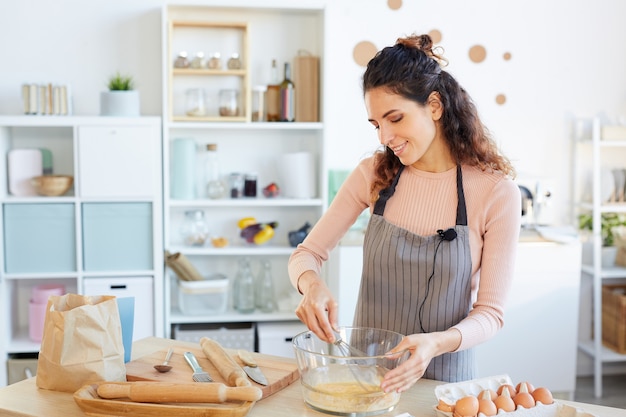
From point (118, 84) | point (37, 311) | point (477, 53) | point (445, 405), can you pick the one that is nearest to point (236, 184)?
point (118, 84)

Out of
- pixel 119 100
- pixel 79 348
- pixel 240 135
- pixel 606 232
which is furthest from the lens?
pixel 606 232

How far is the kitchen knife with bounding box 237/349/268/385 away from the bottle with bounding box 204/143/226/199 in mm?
2001

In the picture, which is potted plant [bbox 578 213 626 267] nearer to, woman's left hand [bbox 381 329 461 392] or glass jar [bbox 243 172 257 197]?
glass jar [bbox 243 172 257 197]

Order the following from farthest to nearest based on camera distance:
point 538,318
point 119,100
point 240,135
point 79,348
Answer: point 240,135 → point 538,318 → point 119,100 → point 79,348

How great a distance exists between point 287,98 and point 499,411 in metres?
2.54

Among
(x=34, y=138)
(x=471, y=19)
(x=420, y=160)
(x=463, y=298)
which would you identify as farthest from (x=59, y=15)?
(x=463, y=298)

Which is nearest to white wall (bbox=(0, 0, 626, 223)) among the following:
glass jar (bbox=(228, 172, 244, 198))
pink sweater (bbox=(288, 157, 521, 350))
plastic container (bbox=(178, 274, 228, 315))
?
glass jar (bbox=(228, 172, 244, 198))

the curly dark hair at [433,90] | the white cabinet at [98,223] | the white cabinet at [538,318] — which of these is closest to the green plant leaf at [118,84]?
the white cabinet at [98,223]

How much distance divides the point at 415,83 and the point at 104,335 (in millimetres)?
957

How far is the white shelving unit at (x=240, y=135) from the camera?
3.71 meters

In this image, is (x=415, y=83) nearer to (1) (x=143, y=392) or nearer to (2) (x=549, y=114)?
(1) (x=143, y=392)

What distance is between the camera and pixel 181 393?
1.57m

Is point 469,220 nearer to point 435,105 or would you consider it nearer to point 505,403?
point 435,105

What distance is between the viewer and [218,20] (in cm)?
386
